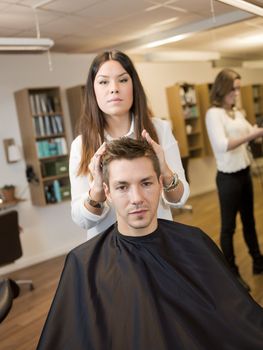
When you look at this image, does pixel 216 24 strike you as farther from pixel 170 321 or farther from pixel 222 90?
pixel 170 321

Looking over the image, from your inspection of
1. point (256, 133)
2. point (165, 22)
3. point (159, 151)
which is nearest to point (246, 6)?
point (256, 133)

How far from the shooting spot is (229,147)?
2.46 m

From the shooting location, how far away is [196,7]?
3553mm

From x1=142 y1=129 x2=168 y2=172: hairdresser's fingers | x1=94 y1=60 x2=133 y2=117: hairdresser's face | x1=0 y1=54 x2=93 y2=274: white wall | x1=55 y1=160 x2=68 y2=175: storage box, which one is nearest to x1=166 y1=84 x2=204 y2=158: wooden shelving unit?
x1=0 y1=54 x2=93 y2=274: white wall

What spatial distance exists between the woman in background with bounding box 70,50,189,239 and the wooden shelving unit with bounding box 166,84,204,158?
439 cm

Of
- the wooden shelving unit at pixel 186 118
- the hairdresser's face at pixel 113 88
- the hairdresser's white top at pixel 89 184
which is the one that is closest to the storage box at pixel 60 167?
the wooden shelving unit at pixel 186 118

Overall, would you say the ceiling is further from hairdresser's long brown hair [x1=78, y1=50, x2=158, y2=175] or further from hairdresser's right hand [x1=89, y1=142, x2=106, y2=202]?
hairdresser's right hand [x1=89, y1=142, x2=106, y2=202]

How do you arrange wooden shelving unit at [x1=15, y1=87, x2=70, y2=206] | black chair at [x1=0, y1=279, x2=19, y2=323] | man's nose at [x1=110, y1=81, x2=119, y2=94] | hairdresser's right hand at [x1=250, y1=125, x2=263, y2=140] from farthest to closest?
wooden shelving unit at [x1=15, y1=87, x2=70, y2=206] < hairdresser's right hand at [x1=250, y1=125, x2=263, y2=140] < black chair at [x1=0, y1=279, x2=19, y2=323] < man's nose at [x1=110, y1=81, x2=119, y2=94]

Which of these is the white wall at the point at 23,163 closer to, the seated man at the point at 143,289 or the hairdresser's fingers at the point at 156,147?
the seated man at the point at 143,289

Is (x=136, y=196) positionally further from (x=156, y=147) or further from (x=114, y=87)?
(x=114, y=87)

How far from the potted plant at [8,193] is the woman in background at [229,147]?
83.8 inches

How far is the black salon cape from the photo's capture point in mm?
1059

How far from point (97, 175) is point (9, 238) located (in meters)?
2.25

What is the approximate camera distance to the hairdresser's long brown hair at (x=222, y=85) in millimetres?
2490
